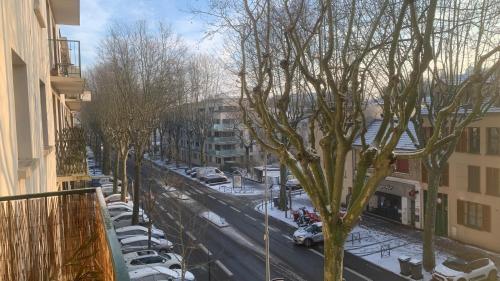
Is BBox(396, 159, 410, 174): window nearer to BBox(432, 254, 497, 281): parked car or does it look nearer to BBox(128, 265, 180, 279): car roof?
BBox(432, 254, 497, 281): parked car

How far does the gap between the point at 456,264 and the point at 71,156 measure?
1398 cm

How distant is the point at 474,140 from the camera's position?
21.9 meters

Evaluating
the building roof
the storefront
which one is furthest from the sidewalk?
the building roof

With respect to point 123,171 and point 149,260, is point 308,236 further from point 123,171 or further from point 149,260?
point 123,171

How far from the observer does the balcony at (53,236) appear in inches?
135

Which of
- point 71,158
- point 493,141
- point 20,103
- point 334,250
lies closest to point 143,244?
point 71,158

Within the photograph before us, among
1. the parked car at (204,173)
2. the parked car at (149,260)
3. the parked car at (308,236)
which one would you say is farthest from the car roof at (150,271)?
the parked car at (204,173)

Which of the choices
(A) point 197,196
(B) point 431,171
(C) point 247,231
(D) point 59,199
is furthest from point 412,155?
(A) point 197,196

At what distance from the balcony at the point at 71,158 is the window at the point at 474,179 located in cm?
1823

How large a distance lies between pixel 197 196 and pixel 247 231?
10029mm

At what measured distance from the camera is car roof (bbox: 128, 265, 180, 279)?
1620 cm

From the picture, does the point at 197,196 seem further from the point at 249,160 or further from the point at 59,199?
the point at 59,199

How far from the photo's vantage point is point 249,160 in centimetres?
5219

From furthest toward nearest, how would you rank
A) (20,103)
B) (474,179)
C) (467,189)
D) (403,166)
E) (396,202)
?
(396,202)
(403,166)
(467,189)
(474,179)
(20,103)
